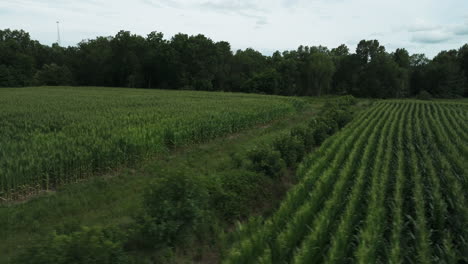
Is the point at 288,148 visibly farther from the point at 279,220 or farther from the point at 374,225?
the point at 374,225

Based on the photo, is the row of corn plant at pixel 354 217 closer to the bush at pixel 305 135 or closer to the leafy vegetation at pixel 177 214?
the leafy vegetation at pixel 177 214

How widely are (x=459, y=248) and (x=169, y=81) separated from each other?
78.8m

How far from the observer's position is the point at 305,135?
15562mm

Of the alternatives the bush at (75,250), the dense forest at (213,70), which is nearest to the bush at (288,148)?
Result: the bush at (75,250)

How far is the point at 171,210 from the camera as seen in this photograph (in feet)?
20.1

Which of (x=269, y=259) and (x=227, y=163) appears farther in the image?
(x=227, y=163)

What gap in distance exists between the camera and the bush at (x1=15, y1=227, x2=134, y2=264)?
416 centimetres

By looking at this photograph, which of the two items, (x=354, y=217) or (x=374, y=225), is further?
(x=354, y=217)

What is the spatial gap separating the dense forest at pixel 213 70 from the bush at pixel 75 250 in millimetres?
72868

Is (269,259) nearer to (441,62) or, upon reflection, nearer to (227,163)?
(227,163)

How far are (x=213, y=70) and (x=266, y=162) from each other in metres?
72.4

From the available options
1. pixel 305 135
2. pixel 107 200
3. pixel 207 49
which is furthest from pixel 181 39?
pixel 107 200

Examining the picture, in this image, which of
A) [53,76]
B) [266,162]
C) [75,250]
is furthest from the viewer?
[53,76]

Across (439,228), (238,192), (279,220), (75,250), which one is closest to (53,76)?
(238,192)
